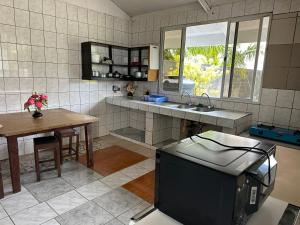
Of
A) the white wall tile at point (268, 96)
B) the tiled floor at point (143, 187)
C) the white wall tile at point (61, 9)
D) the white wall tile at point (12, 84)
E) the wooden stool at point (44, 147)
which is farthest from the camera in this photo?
A: the white wall tile at point (61, 9)

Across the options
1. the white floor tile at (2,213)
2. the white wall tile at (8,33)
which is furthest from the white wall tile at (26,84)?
the white floor tile at (2,213)

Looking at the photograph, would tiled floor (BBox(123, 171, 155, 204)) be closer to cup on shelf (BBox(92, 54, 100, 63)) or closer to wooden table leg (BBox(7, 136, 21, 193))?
wooden table leg (BBox(7, 136, 21, 193))

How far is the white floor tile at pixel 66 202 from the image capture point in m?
2.13

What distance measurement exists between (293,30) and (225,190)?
2.82 m

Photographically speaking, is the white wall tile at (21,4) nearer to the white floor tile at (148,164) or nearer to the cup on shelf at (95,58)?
the cup on shelf at (95,58)

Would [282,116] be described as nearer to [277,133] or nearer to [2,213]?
[277,133]

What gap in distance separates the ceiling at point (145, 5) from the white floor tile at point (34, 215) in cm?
357

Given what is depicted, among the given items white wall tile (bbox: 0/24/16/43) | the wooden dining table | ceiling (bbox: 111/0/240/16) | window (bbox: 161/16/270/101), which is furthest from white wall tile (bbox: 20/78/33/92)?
window (bbox: 161/16/270/101)

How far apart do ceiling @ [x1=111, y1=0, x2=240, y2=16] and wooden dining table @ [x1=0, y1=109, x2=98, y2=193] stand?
2.44 meters

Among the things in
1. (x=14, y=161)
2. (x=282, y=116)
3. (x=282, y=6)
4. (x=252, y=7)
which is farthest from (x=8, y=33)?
(x=282, y=116)

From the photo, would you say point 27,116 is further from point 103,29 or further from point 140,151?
point 103,29

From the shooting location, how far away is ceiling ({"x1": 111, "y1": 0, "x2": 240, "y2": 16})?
3.58m

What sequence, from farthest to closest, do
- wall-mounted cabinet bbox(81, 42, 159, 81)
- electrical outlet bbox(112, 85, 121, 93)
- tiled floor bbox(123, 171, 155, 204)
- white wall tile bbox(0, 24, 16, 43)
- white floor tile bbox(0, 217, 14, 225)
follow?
electrical outlet bbox(112, 85, 121, 93) < wall-mounted cabinet bbox(81, 42, 159, 81) < white wall tile bbox(0, 24, 16, 43) < tiled floor bbox(123, 171, 155, 204) < white floor tile bbox(0, 217, 14, 225)

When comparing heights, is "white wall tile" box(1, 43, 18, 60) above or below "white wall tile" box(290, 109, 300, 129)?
above
